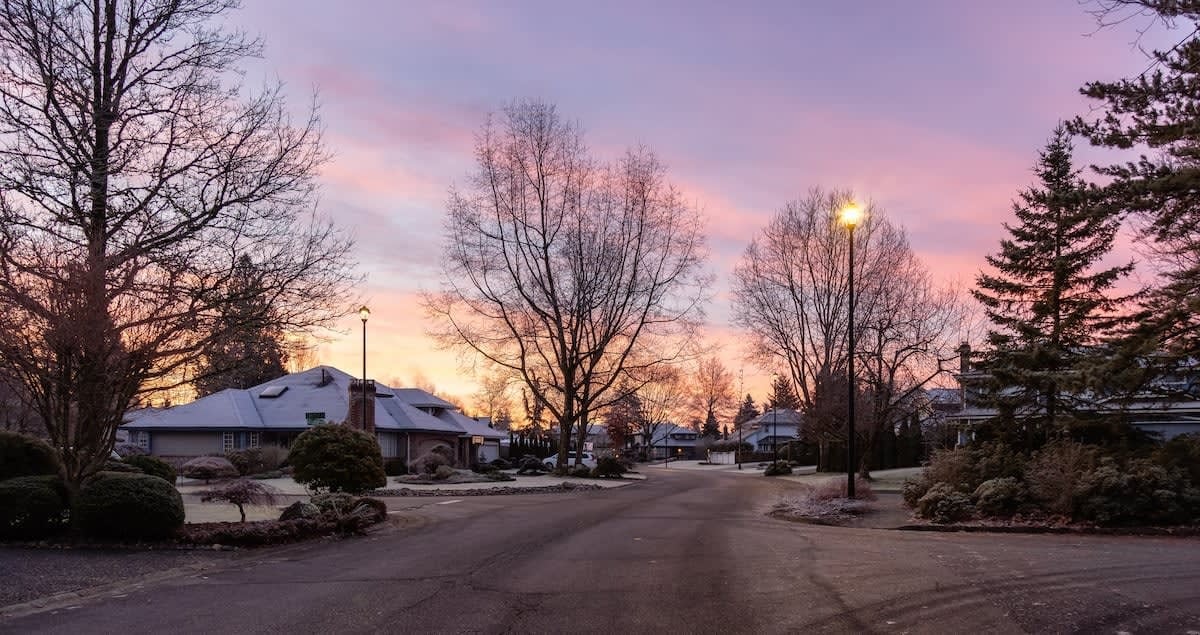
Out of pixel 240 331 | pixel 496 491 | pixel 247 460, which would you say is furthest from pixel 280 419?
pixel 240 331

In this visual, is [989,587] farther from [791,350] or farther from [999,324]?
[791,350]

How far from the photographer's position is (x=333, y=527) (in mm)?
15180

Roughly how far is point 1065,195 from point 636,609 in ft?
42.4

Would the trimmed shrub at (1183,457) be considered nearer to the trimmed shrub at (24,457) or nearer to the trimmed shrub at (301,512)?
the trimmed shrub at (301,512)

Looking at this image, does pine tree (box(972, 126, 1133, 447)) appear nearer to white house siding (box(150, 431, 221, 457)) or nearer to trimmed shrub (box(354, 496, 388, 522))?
trimmed shrub (box(354, 496, 388, 522))

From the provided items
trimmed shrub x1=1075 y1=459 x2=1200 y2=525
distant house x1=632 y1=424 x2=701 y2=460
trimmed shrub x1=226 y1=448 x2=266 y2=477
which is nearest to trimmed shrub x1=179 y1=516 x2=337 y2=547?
trimmed shrub x1=1075 y1=459 x2=1200 y2=525

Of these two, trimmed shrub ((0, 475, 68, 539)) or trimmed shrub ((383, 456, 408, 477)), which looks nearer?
trimmed shrub ((0, 475, 68, 539))

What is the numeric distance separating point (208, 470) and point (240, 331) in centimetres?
2234

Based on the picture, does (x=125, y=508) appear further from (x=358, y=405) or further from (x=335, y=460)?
(x=358, y=405)

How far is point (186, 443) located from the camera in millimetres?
46469

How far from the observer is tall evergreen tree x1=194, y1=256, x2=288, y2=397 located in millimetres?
14539

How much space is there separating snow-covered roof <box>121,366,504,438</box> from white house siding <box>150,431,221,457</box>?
0.62 metres

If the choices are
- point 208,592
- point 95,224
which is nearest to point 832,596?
point 208,592

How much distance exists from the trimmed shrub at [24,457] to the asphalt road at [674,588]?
4515mm
